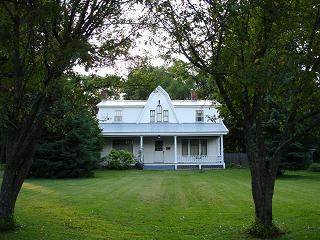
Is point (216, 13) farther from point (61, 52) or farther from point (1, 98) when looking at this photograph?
point (1, 98)

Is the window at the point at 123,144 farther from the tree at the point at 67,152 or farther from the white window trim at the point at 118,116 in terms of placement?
the tree at the point at 67,152

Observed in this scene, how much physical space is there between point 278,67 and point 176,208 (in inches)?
345

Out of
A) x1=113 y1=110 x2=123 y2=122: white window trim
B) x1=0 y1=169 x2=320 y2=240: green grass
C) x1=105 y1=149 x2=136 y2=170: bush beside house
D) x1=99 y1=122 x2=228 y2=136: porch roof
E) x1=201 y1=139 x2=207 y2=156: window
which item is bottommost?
x1=0 y1=169 x2=320 y2=240: green grass

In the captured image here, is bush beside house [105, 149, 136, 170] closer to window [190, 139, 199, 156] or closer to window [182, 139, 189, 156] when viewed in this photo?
window [182, 139, 189, 156]

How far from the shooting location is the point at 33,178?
32.0m

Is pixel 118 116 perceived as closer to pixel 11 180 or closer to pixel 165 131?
pixel 165 131

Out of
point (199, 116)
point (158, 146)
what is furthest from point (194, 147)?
point (158, 146)

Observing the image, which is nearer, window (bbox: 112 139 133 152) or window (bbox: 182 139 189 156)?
window (bbox: 112 139 133 152)

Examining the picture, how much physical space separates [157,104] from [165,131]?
10.5 ft

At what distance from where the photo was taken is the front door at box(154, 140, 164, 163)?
4553 centimetres

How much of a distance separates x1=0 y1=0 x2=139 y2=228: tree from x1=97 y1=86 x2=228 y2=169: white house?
3188 centimetres

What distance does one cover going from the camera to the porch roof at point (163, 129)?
1714 inches

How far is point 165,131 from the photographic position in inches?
1721

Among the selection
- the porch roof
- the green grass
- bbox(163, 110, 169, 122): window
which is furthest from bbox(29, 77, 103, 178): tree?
bbox(163, 110, 169, 122): window
